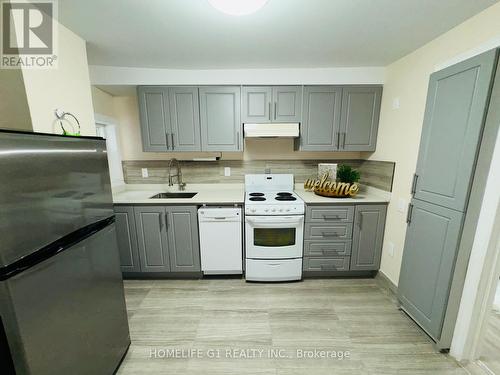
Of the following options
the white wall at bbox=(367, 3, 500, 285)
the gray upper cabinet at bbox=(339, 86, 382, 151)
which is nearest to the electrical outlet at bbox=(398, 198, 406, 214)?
the white wall at bbox=(367, 3, 500, 285)

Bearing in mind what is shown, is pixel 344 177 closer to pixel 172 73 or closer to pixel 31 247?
pixel 172 73

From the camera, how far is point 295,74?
7.49 feet

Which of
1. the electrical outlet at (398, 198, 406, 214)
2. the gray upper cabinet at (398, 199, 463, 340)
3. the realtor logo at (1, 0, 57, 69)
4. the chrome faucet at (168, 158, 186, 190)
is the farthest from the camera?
the chrome faucet at (168, 158, 186, 190)

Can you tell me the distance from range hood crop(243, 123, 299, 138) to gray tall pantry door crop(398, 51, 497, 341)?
117 cm

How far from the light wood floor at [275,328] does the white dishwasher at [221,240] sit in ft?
0.66

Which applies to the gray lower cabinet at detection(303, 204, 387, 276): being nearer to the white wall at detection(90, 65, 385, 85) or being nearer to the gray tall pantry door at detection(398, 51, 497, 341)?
the gray tall pantry door at detection(398, 51, 497, 341)

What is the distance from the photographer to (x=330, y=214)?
7.13 ft

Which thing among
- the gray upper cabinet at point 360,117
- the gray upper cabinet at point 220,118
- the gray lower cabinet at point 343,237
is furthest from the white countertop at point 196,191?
the gray upper cabinet at point 360,117

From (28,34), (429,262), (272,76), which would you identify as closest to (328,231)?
(429,262)

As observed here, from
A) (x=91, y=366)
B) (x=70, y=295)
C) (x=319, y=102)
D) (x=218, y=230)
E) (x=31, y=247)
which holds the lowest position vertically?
(x=91, y=366)

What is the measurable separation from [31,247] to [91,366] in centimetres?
81

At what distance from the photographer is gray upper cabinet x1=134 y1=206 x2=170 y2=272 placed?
7.07 ft

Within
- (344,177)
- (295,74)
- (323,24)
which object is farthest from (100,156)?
Answer: (344,177)

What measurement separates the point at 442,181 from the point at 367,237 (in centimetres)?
101
